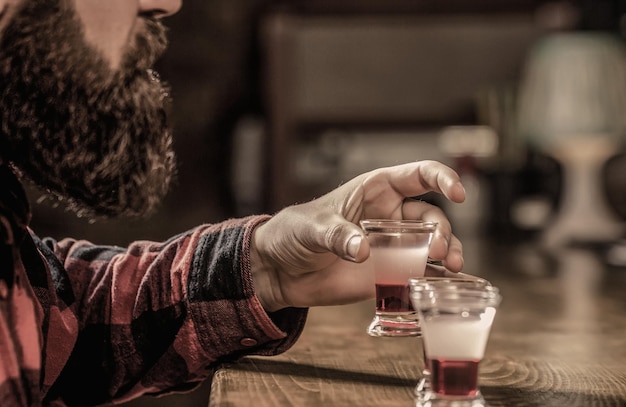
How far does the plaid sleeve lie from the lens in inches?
44.2

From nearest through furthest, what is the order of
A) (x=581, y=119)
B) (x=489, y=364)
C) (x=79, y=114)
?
(x=489, y=364) → (x=79, y=114) → (x=581, y=119)

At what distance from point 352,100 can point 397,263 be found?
375 centimetres

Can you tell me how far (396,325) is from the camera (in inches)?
38.5

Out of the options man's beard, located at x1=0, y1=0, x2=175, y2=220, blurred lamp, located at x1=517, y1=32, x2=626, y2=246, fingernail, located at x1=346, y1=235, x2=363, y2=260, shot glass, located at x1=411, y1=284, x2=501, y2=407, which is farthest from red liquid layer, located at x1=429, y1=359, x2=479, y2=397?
blurred lamp, located at x1=517, y1=32, x2=626, y2=246

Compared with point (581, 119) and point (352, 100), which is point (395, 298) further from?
point (352, 100)

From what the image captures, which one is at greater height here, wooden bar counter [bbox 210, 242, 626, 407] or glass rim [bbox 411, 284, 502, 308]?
glass rim [bbox 411, 284, 502, 308]

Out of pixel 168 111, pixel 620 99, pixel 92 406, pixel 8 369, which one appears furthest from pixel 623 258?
pixel 8 369

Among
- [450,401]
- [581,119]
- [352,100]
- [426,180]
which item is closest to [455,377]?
[450,401]

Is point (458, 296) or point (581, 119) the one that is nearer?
point (458, 296)

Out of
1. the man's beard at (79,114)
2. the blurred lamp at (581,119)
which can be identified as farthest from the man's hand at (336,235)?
the blurred lamp at (581,119)

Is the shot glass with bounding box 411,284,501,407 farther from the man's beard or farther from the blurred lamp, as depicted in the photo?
the blurred lamp

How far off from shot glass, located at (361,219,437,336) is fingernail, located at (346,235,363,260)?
0.08m

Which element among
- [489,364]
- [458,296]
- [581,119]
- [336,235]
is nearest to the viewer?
[458,296]

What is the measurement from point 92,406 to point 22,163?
34 centimetres
